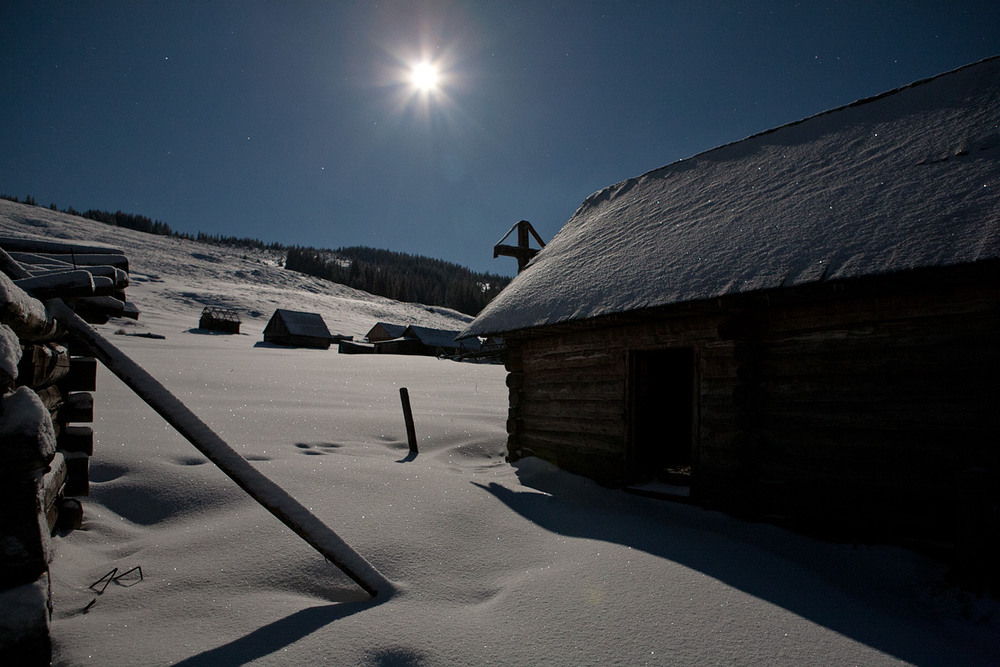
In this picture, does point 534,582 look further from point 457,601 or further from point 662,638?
point 662,638

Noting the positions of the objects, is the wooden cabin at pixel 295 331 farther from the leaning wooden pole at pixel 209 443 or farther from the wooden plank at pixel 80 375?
the leaning wooden pole at pixel 209 443

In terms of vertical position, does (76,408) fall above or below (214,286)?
below

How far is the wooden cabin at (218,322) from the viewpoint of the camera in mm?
34594

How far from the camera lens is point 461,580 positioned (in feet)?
11.1

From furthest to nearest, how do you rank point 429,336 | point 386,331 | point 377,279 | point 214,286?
point 377,279 → point 214,286 → point 386,331 → point 429,336

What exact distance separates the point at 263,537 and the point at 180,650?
1355 mm

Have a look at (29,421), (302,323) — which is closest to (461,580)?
(29,421)

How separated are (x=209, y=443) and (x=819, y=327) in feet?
16.5

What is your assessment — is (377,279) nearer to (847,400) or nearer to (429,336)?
(429,336)

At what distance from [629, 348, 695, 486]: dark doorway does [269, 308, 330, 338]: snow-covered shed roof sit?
107ft

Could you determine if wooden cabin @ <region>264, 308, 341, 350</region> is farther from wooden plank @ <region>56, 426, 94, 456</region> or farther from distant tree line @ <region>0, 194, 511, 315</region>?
distant tree line @ <region>0, 194, 511, 315</region>

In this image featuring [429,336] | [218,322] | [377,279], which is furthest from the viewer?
[377,279]

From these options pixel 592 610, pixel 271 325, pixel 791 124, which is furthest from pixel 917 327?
pixel 271 325

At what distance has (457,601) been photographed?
3076 millimetres
